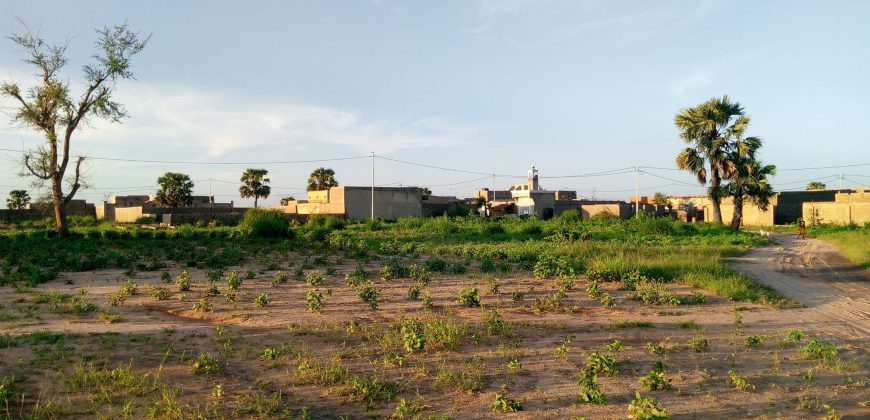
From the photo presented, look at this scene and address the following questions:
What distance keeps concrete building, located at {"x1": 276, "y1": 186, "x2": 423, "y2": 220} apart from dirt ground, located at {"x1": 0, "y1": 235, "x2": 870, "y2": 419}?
1504 inches

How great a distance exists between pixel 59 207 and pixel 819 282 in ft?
100

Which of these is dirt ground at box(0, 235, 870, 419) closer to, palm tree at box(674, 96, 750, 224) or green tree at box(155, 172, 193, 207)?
palm tree at box(674, 96, 750, 224)

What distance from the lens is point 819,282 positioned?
50.4 ft

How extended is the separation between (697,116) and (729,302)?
28493 mm

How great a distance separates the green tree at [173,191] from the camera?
192ft

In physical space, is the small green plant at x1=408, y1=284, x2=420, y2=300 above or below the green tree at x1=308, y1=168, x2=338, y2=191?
below

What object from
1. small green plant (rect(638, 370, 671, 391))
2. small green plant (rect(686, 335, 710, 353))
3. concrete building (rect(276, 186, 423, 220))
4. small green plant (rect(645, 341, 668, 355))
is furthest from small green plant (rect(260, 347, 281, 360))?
concrete building (rect(276, 186, 423, 220))

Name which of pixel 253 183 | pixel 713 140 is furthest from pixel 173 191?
pixel 713 140

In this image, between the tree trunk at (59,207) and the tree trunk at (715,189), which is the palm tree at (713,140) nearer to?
the tree trunk at (715,189)

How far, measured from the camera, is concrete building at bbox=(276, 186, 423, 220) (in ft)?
167

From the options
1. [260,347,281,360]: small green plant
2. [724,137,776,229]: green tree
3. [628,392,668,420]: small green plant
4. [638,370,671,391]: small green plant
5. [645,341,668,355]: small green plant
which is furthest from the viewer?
[724,137,776,229]: green tree

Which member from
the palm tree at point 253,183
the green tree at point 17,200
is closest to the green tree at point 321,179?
the palm tree at point 253,183

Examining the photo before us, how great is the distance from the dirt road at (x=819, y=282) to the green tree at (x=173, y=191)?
51.8 m

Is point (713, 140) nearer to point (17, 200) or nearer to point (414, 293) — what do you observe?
point (414, 293)
